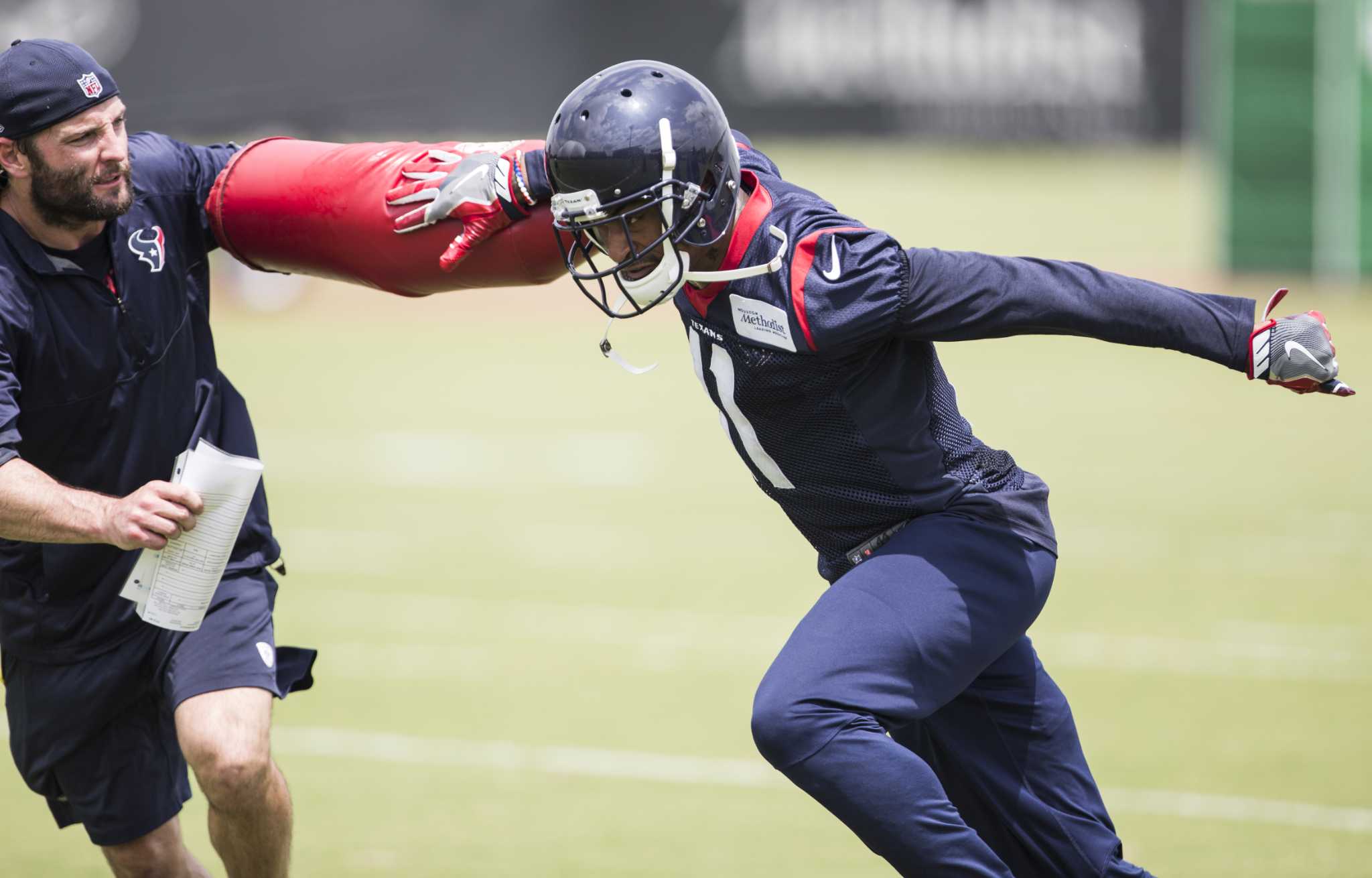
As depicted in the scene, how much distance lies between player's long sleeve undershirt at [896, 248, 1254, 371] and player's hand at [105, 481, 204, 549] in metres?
1.68

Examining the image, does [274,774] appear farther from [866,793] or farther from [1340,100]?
[1340,100]

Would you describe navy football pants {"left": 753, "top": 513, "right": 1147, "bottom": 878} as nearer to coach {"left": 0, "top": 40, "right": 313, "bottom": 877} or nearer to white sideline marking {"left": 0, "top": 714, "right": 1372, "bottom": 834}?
coach {"left": 0, "top": 40, "right": 313, "bottom": 877}

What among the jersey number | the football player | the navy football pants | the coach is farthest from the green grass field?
the jersey number

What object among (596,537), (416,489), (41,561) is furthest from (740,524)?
(41,561)

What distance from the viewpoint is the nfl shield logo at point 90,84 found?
4191 mm

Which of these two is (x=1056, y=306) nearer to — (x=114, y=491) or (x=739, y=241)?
(x=739, y=241)

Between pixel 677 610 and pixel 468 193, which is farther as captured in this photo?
pixel 677 610

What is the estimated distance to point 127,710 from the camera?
184 inches

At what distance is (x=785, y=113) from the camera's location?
28766 mm

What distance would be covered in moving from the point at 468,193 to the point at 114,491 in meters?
1.21

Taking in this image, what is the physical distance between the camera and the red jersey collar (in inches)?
150

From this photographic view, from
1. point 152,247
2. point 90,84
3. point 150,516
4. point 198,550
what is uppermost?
point 90,84

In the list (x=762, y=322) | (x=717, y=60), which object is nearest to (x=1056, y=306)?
(x=762, y=322)

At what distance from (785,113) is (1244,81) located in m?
12.1
